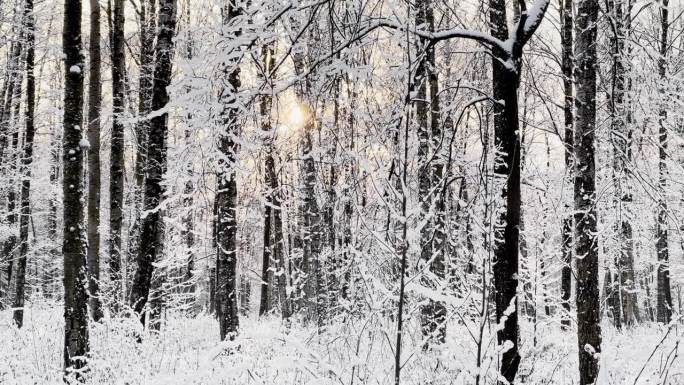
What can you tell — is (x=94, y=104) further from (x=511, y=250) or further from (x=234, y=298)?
(x=511, y=250)

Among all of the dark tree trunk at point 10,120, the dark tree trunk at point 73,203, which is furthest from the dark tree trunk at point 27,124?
the dark tree trunk at point 73,203

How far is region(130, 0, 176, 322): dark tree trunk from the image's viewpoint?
330 inches

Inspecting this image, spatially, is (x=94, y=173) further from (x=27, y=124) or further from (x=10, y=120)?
(x=10, y=120)

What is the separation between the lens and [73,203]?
602cm

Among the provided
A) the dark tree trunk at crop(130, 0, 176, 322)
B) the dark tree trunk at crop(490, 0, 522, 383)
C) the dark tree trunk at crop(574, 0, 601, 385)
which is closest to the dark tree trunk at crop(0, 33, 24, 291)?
the dark tree trunk at crop(130, 0, 176, 322)

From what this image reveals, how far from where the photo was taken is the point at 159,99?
857cm

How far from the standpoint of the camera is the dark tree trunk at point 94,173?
360 inches

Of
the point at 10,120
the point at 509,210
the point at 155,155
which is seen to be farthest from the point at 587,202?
the point at 10,120

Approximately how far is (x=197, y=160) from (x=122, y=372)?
307cm

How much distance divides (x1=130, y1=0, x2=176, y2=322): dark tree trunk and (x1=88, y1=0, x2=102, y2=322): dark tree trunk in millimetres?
754

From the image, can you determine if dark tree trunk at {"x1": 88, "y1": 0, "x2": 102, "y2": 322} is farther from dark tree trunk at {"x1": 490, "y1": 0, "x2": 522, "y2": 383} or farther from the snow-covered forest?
dark tree trunk at {"x1": 490, "y1": 0, "x2": 522, "y2": 383}

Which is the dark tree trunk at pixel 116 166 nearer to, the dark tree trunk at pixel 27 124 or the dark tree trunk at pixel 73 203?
the dark tree trunk at pixel 27 124

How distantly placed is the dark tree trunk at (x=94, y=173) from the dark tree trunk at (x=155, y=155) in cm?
75

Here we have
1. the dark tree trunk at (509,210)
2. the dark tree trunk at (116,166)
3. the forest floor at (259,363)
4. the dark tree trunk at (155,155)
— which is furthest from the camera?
the dark tree trunk at (116,166)
